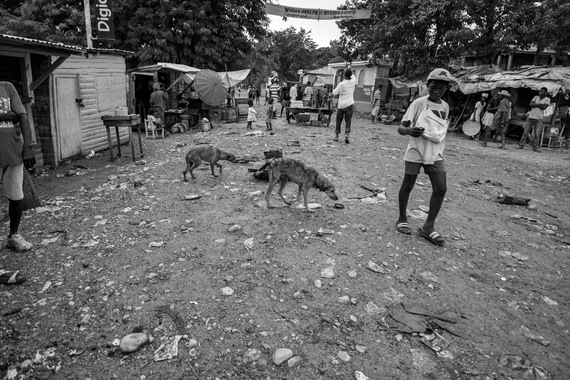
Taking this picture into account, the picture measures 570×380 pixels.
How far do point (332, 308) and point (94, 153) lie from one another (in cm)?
832

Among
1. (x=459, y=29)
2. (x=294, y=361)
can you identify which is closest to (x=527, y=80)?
(x=459, y=29)

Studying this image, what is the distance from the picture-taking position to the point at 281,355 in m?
2.52

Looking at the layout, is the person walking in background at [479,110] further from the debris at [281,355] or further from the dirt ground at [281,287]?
the debris at [281,355]

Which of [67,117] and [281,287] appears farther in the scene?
[67,117]

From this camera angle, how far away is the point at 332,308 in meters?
3.09

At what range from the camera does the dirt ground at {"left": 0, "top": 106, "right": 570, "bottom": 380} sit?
2.51 m

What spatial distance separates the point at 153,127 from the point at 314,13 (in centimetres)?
1065

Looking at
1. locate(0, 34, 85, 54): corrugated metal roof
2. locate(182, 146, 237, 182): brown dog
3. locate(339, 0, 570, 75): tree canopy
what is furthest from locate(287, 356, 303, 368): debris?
locate(339, 0, 570, 75): tree canopy

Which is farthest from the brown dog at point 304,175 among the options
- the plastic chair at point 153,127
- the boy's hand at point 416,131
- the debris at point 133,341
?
the plastic chair at point 153,127

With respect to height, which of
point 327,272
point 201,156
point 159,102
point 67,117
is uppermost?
point 159,102

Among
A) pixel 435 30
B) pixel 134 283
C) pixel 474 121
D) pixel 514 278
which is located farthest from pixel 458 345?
pixel 435 30

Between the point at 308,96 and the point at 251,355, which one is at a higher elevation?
the point at 308,96

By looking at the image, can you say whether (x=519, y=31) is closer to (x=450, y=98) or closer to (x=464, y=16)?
(x=464, y=16)

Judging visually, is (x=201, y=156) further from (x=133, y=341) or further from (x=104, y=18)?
(x=104, y=18)
